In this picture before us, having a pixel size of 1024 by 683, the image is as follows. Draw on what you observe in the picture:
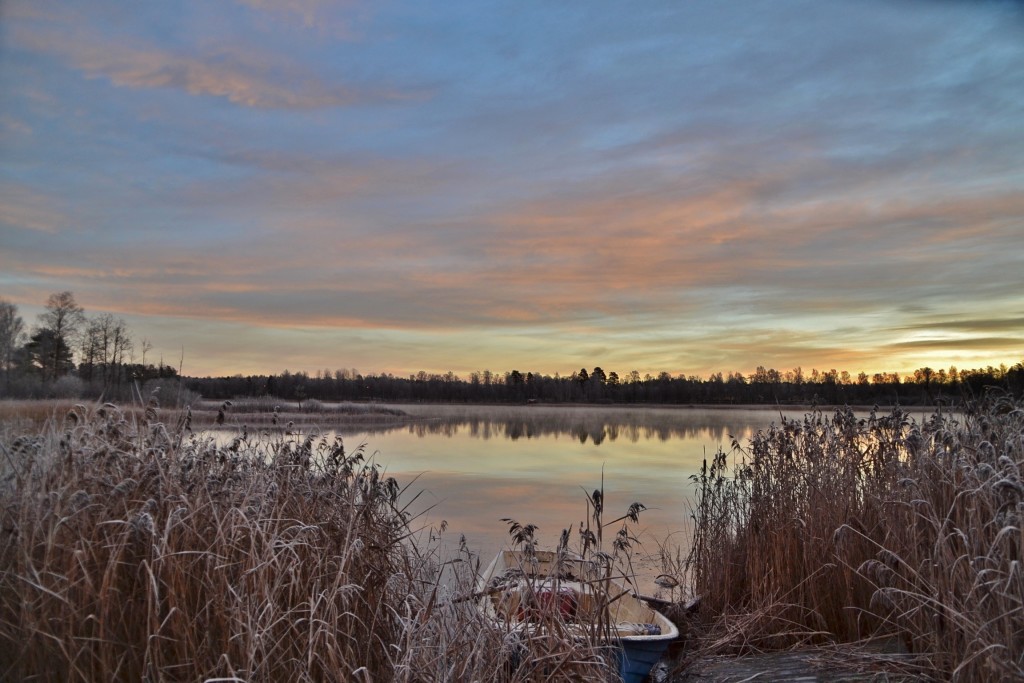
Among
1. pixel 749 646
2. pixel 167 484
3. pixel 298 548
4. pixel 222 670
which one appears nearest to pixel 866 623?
pixel 749 646

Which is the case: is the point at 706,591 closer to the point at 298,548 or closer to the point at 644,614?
the point at 644,614

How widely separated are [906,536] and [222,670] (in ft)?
16.0

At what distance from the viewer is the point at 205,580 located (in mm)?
3568

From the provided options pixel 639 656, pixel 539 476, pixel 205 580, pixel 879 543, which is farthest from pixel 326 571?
pixel 539 476

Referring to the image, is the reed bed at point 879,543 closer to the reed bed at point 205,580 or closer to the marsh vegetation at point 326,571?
the marsh vegetation at point 326,571

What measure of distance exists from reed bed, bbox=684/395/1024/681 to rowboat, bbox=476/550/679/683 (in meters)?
0.87

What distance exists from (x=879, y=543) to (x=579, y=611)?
2.87 metres

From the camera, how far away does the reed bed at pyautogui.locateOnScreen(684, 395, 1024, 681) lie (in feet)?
13.2

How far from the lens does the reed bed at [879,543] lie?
4.02 metres

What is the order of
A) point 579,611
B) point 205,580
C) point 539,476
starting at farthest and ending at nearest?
point 539,476 → point 579,611 → point 205,580

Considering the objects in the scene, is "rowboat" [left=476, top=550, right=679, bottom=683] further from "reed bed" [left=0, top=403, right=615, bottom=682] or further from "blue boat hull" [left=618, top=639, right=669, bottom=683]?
"reed bed" [left=0, top=403, right=615, bottom=682]

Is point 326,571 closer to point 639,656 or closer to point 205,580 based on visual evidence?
point 205,580

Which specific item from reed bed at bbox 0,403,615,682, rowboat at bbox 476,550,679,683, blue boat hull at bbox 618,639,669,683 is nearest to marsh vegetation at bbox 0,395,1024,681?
reed bed at bbox 0,403,615,682

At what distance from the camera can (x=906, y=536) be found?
17.8 ft
